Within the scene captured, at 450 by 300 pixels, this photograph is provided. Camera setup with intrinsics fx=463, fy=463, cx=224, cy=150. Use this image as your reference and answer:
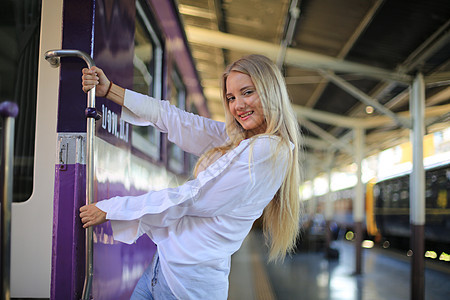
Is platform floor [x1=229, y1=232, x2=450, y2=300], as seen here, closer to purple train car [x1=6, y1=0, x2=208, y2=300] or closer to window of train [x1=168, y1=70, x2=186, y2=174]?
window of train [x1=168, y1=70, x2=186, y2=174]

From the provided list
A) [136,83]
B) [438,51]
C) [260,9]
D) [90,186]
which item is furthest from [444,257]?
[90,186]

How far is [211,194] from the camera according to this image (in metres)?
1.56

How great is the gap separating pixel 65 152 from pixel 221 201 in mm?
614

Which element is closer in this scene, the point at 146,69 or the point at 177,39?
the point at 146,69

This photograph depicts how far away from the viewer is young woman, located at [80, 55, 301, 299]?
1531mm

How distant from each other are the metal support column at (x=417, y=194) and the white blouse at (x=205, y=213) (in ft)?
16.7

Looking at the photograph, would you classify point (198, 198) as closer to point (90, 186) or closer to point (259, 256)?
point (90, 186)

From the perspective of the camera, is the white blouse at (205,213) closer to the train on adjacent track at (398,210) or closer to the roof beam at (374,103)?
the roof beam at (374,103)

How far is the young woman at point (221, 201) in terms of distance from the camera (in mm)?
1531

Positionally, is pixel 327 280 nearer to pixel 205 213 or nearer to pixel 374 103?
pixel 374 103

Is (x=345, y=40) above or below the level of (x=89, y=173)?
above

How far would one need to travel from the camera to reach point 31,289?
76.0 inches

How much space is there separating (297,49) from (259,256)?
602cm

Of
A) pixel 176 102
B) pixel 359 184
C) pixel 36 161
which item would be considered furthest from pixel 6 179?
pixel 359 184
